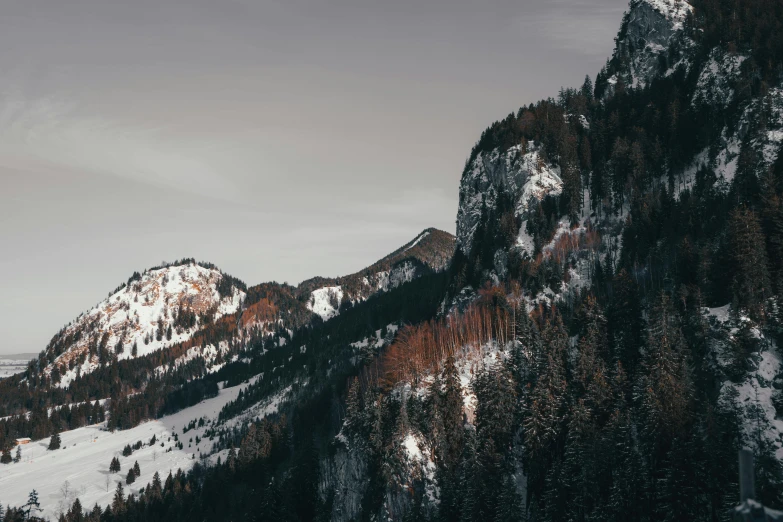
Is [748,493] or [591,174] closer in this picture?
[748,493]

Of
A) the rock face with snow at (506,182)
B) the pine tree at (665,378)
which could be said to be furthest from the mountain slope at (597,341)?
the rock face with snow at (506,182)

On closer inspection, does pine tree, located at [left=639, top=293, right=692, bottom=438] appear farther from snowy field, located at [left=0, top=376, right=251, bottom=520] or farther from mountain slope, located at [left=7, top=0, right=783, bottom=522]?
snowy field, located at [left=0, top=376, right=251, bottom=520]

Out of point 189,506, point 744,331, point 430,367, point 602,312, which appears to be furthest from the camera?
point 189,506

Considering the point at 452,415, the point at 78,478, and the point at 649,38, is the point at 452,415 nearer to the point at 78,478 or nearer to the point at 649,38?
the point at 78,478

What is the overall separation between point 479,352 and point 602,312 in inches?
1169

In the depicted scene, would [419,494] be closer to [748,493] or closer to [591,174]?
[748,493]

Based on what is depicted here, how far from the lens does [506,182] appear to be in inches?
6988

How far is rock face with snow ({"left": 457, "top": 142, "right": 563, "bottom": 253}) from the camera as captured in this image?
16638 cm

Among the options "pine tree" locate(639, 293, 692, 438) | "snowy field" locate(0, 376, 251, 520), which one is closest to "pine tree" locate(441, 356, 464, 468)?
"pine tree" locate(639, 293, 692, 438)

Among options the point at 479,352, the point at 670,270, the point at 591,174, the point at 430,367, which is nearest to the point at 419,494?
the point at 430,367

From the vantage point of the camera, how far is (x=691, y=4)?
188 m

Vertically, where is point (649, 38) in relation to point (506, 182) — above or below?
above

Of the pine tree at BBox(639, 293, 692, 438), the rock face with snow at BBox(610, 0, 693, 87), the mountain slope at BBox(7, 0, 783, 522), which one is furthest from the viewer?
the rock face with snow at BBox(610, 0, 693, 87)

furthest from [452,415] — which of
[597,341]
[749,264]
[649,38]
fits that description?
[649,38]
